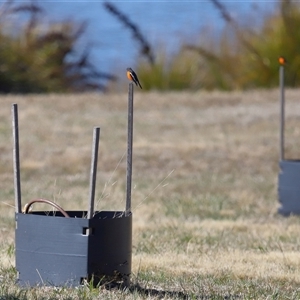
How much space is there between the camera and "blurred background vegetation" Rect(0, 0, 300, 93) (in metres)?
18.0

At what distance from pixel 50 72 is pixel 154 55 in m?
2.15

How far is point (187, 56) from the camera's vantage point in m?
19.1

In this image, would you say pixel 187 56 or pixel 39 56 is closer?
pixel 187 56

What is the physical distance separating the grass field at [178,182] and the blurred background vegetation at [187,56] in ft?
4.21

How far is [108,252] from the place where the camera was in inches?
207

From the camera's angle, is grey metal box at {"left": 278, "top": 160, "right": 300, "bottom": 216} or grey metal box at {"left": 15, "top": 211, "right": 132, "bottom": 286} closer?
grey metal box at {"left": 15, "top": 211, "right": 132, "bottom": 286}

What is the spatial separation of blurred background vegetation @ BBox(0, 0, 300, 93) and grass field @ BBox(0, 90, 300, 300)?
1.28 m

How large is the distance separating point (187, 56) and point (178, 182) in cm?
773

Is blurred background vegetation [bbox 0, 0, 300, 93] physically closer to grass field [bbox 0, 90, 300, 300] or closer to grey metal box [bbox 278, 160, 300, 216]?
grass field [bbox 0, 90, 300, 300]

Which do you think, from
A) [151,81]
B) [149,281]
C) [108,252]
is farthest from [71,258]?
[151,81]

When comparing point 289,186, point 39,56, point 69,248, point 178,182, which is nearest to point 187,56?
point 39,56

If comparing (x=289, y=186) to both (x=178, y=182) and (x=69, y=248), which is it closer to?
(x=178, y=182)

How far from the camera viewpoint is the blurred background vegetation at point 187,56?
18.0 metres

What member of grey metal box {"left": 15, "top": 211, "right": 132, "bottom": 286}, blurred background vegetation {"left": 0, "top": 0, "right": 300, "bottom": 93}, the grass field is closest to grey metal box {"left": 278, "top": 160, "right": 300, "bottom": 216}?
the grass field
